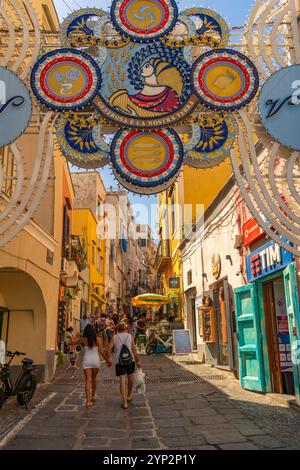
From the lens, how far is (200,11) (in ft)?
25.2

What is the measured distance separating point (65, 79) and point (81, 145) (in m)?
1.10

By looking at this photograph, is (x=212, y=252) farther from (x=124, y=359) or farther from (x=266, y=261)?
(x=124, y=359)

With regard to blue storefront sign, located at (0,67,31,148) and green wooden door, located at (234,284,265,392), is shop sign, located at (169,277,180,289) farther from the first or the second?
blue storefront sign, located at (0,67,31,148)

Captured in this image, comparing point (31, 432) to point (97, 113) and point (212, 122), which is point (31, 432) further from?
point (212, 122)

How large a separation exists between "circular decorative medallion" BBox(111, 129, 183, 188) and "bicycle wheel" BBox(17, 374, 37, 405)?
415 centimetres

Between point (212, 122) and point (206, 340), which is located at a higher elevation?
point (212, 122)

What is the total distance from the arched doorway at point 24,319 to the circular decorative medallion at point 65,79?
4997 millimetres

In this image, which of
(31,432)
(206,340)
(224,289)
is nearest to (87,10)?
(31,432)

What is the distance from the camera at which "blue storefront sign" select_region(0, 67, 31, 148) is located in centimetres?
661

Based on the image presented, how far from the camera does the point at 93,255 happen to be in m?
28.2

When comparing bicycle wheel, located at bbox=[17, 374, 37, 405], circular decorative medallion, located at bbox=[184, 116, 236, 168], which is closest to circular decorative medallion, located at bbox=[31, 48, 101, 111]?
circular decorative medallion, located at bbox=[184, 116, 236, 168]

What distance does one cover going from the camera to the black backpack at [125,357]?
8047mm

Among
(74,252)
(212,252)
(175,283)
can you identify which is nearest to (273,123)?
(212,252)
